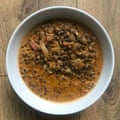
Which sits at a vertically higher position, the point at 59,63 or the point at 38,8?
the point at 38,8

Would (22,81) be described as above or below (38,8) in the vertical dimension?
below

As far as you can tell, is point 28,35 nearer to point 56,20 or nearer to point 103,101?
point 56,20
